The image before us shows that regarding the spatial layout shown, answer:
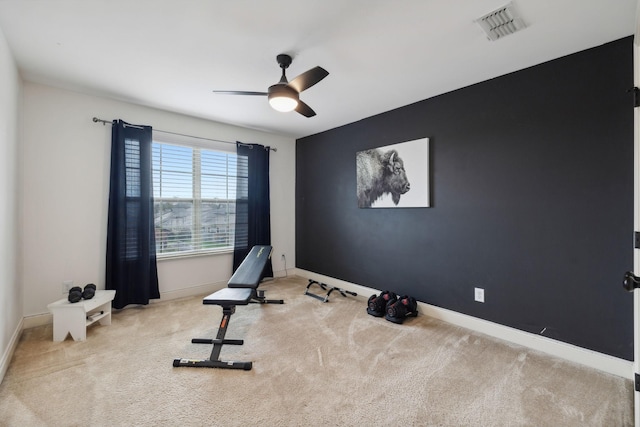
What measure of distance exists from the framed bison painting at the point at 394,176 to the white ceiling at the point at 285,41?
0.65 metres

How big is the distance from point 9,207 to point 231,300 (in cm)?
193

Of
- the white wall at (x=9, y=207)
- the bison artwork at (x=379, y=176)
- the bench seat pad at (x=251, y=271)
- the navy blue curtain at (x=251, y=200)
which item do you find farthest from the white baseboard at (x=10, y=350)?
the bison artwork at (x=379, y=176)

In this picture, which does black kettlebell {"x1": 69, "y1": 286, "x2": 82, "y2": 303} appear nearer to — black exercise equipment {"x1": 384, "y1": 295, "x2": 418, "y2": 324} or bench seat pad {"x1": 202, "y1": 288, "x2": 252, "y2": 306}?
bench seat pad {"x1": 202, "y1": 288, "x2": 252, "y2": 306}

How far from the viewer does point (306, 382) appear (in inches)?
76.4

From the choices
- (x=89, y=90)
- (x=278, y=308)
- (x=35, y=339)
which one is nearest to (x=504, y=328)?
(x=278, y=308)

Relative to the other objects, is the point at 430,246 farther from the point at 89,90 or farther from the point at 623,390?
the point at 89,90

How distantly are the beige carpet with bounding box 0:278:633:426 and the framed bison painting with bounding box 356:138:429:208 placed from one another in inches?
56.1

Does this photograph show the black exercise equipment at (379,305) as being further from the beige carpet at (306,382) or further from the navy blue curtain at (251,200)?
the navy blue curtain at (251,200)

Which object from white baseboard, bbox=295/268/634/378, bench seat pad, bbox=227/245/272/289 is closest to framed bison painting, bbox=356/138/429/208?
white baseboard, bbox=295/268/634/378

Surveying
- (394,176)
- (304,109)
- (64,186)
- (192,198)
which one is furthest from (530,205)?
(64,186)

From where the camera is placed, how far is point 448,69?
2482 mm

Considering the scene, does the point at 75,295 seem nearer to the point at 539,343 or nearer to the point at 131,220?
the point at 131,220

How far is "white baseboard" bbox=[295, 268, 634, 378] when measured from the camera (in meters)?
2.02

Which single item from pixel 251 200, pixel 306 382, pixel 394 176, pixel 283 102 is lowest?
pixel 306 382
